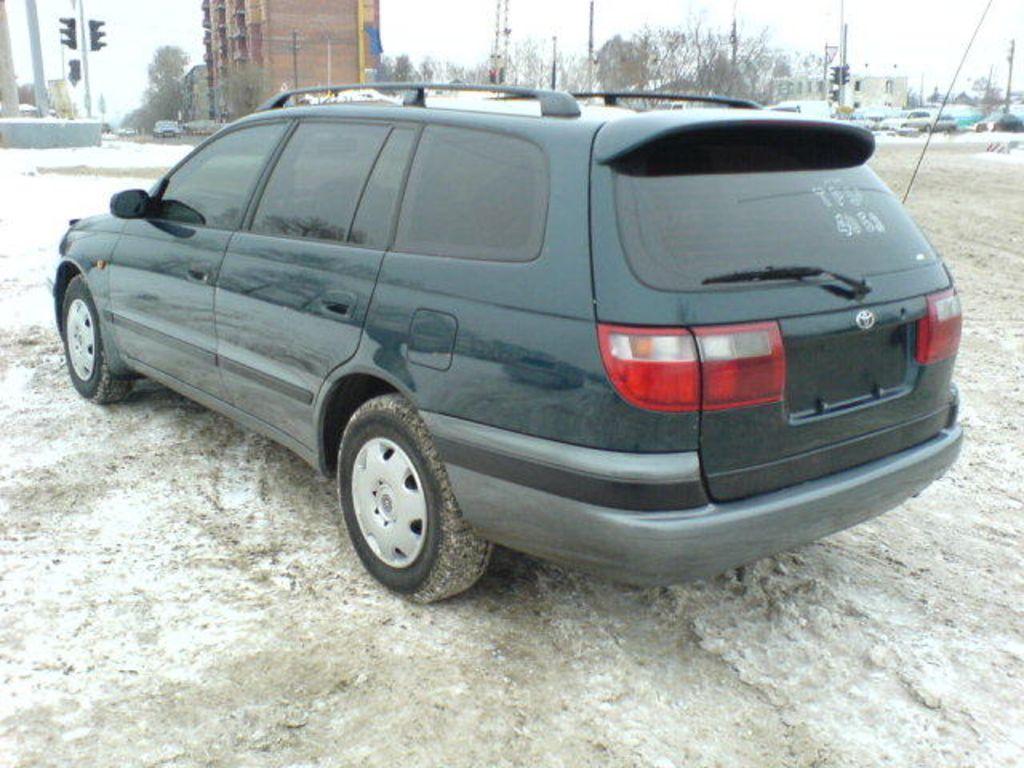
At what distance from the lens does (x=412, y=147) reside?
3.50 m

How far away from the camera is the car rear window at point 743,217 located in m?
2.77

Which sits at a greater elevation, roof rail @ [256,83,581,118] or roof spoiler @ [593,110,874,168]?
roof rail @ [256,83,581,118]

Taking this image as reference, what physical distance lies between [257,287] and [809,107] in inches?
2239

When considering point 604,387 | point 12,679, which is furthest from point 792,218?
point 12,679

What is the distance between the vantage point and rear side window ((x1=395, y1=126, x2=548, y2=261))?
3.00 m

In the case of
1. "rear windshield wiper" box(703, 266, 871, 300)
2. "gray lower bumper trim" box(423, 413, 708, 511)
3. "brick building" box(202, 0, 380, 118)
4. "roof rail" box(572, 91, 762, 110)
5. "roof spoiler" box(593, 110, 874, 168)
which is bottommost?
"gray lower bumper trim" box(423, 413, 708, 511)

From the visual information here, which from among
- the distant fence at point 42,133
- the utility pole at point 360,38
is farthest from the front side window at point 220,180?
the utility pole at point 360,38

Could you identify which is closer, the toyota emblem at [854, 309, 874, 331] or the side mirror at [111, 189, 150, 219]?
the toyota emblem at [854, 309, 874, 331]

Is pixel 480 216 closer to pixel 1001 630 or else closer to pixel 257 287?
pixel 257 287

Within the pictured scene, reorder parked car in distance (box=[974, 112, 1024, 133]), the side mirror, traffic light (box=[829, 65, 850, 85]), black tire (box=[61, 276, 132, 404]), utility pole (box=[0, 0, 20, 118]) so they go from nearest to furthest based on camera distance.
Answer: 1. the side mirror
2. black tire (box=[61, 276, 132, 404])
3. utility pole (box=[0, 0, 20, 118])
4. traffic light (box=[829, 65, 850, 85])
5. parked car in distance (box=[974, 112, 1024, 133])

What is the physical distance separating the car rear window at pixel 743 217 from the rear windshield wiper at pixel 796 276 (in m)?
0.02

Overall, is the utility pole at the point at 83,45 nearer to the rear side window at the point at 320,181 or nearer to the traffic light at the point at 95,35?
the traffic light at the point at 95,35

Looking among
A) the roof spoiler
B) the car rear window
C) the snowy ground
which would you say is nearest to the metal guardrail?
the roof spoiler

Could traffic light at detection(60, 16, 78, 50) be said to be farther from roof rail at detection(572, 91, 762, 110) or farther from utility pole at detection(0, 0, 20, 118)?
roof rail at detection(572, 91, 762, 110)
